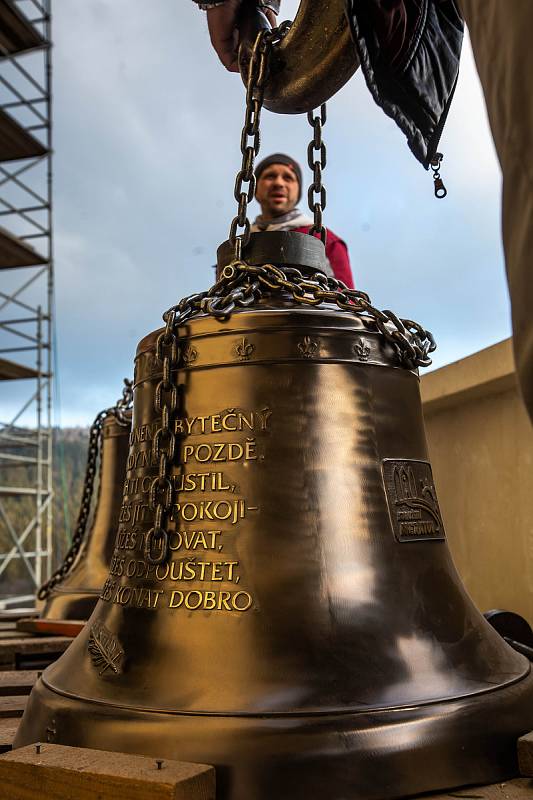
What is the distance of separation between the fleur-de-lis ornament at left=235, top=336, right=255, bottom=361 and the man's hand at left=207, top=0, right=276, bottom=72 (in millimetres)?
543

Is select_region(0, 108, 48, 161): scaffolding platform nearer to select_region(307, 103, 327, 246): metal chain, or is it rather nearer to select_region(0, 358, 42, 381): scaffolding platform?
select_region(0, 358, 42, 381): scaffolding platform

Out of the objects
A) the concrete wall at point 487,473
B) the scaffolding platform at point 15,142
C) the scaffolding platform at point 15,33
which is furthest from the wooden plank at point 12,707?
the scaffolding platform at point 15,33

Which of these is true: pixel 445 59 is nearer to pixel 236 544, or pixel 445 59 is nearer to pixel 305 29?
pixel 305 29

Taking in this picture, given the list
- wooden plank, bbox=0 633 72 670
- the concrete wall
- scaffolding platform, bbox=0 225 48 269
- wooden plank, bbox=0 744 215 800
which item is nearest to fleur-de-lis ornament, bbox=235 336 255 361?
wooden plank, bbox=0 744 215 800

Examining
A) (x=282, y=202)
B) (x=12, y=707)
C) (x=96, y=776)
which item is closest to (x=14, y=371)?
(x=282, y=202)

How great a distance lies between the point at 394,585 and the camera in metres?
1.07

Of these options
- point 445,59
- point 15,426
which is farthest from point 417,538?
point 15,426

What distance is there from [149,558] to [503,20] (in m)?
0.77

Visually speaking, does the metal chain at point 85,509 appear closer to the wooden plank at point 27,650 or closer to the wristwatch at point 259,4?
the wooden plank at point 27,650

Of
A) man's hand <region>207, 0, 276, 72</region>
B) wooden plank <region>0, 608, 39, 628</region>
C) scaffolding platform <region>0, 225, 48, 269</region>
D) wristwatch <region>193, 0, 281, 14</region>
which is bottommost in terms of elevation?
wooden plank <region>0, 608, 39, 628</region>

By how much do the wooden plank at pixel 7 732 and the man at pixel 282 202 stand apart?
202cm

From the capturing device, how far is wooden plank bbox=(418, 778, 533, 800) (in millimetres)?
888

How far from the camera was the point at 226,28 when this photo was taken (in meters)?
1.36

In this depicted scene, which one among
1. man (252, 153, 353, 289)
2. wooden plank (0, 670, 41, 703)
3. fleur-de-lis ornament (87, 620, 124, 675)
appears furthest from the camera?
man (252, 153, 353, 289)
